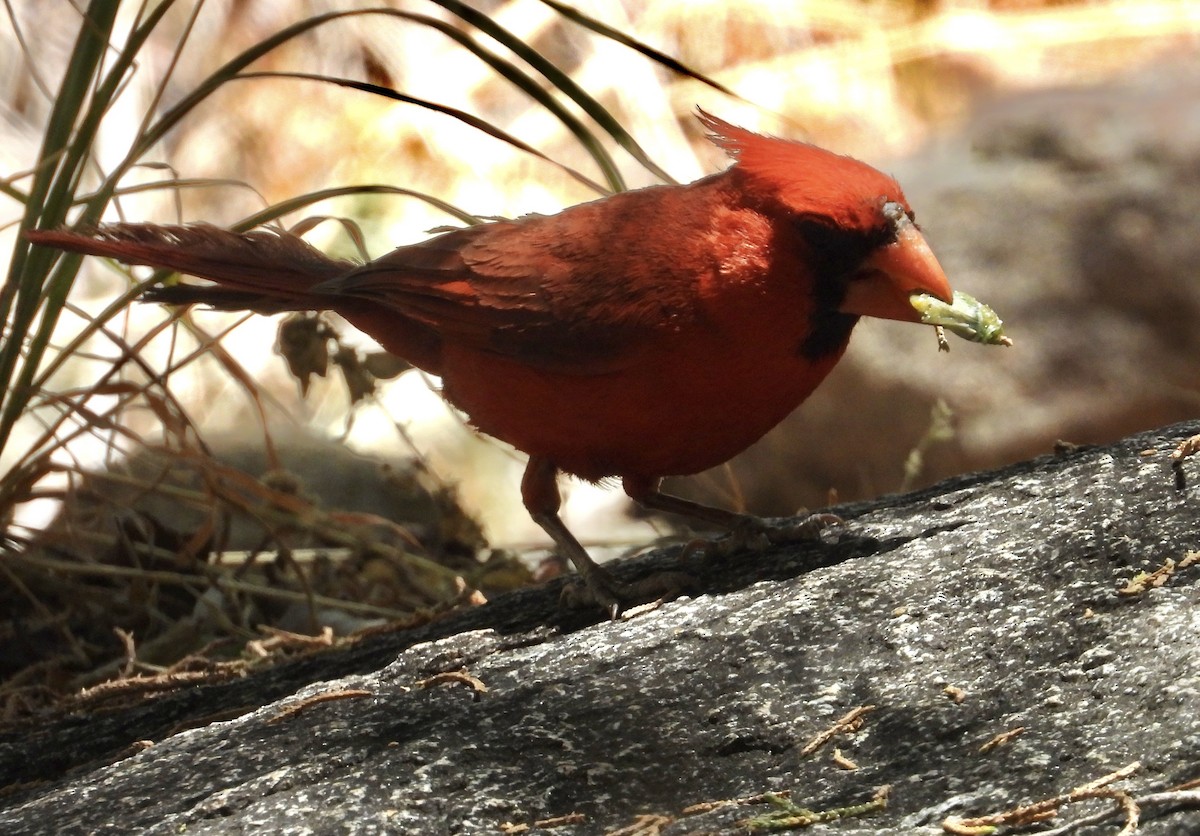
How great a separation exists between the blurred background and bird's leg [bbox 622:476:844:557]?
62 cm

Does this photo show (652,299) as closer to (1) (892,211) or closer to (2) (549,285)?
(2) (549,285)

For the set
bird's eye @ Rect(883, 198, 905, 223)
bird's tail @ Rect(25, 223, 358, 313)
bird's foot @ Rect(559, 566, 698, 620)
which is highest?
bird's tail @ Rect(25, 223, 358, 313)

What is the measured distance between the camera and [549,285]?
2.73 meters

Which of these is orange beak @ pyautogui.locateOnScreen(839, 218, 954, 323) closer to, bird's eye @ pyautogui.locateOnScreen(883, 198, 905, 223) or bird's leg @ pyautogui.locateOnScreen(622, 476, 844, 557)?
bird's eye @ pyautogui.locateOnScreen(883, 198, 905, 223)

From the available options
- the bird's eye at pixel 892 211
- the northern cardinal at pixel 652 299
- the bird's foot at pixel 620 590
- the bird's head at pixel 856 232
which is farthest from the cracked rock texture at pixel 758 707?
the bird's eye at pixel 892 211

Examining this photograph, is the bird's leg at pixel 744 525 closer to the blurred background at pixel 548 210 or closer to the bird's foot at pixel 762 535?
the bird's foot at pixel 762 535

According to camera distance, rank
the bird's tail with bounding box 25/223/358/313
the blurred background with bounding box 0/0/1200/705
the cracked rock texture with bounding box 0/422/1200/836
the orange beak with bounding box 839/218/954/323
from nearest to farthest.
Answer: the cracked rock texture with bounding box 0/422/1200/836 < the orange beak with bounding box 839/218/954/323 < the bird's tail with bounding box 25/223/358/313 < the blurred background with bounding box 0/0/1200/705

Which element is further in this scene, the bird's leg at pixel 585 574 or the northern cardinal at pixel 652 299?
Answer: the bird's leg at pixel 585 574

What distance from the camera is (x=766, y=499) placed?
5668 mm

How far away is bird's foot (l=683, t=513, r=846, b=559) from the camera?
2764mm

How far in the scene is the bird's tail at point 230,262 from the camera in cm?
288

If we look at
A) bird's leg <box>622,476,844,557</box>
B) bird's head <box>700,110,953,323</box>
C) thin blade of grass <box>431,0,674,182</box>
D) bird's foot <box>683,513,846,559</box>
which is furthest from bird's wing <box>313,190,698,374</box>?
bird's foot <box>683,513,846,559</box>

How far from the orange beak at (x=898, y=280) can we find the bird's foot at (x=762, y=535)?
47 cm

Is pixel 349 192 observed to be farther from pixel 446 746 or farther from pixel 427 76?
pixel 427 76
